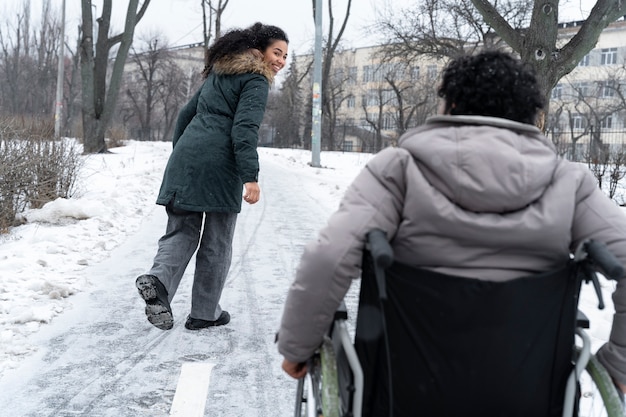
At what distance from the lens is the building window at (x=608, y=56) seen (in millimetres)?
59406

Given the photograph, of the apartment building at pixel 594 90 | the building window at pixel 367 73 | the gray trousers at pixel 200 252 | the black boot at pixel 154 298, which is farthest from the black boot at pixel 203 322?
the building window at pixel 367 73

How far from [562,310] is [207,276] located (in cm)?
283

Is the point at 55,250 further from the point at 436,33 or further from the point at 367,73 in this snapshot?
the point at 367,73

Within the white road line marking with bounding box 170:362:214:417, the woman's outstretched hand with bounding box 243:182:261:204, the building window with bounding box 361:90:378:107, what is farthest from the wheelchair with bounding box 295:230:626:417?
the building window with bounding box 361:90:378:107

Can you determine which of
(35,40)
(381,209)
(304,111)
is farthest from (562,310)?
(35,40)

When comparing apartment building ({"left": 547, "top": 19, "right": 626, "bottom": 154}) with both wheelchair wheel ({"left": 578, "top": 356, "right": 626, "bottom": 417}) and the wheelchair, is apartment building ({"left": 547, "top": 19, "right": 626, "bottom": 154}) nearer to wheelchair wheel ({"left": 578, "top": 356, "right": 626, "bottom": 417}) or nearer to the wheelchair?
wheelchair wheel ({"left": 578, "top": 356, "right": 626, "bottom": 417})

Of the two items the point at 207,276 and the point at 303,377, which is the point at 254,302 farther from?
the point at 303,377

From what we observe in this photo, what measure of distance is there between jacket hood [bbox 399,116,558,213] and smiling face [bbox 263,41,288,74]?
246cm

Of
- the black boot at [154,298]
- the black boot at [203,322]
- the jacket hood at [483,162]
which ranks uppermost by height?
the jacket hood at [483,162]

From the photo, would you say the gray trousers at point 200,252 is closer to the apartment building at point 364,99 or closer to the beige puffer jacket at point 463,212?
the beige puffer jacket at point 463,212

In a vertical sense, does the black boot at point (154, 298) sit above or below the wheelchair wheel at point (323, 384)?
below

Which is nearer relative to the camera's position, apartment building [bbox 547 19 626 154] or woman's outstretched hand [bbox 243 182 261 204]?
woman's outstretched hand [bbox 243 182 261 204]

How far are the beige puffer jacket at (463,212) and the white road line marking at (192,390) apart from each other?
5.14 ft

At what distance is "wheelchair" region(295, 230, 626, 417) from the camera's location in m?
1.56
